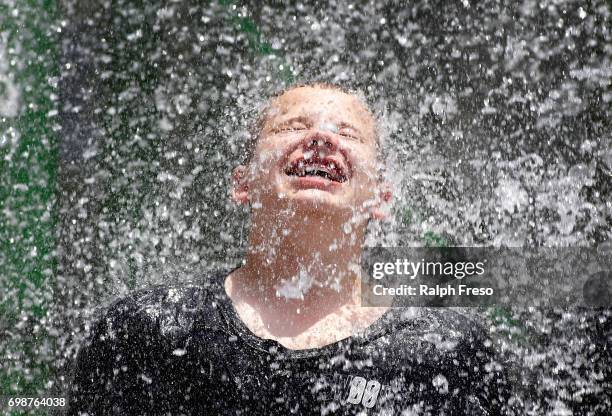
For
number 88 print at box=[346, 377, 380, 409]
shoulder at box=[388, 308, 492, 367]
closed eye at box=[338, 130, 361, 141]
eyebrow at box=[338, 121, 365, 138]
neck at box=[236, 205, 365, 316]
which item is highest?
eyebrow at box=[338, 121, 365, 138]

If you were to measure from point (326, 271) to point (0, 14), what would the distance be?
165 cm

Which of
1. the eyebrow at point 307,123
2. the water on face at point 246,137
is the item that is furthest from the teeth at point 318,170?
the water on face at point 246,137

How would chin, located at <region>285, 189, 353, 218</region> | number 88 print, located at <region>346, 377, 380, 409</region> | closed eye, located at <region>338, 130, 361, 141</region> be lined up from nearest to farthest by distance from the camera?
number 88 print, located at <region>346, 377, 380, 409</region>
chin, located at <region>285, 189, 353, 218</region>
closed eye, located at <region>338, 130, 361, 141</region>

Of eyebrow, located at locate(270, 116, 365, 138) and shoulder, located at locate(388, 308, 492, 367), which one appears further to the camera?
eyebrow, located at locate(270, 116, 365, 138)

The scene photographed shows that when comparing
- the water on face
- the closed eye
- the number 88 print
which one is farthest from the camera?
the water on face

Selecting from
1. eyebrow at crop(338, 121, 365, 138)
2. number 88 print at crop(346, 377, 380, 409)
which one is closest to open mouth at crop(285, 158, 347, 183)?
eyebrow at crop(338, 121, 365, 138)

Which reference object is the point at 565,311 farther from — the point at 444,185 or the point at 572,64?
the point at 572,64

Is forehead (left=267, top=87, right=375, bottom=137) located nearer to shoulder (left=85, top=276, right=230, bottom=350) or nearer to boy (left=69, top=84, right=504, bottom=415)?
boy (left=69, top=84, right=504, bottom=415)

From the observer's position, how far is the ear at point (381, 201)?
5.05 ft

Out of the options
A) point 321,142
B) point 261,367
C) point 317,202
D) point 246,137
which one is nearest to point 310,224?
point 317,202

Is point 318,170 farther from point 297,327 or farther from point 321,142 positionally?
point 297,327

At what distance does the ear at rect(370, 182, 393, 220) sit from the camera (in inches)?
60.6

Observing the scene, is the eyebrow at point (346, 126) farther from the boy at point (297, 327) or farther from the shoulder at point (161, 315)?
the shoulder at point (161, 315)

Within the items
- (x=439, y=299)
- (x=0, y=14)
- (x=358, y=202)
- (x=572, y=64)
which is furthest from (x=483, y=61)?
(x=0, y=14)
